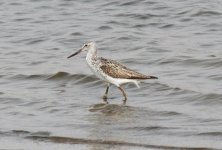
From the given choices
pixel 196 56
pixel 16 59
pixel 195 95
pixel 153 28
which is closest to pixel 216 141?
pixel 195 95

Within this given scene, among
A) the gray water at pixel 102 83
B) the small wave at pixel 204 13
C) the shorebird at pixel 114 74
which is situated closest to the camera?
the gray water at pixel 102 83

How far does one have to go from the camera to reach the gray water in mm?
9391

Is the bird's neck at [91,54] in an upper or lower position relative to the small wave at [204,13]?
upper

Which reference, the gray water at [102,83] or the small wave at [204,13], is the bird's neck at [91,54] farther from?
the small wave at [204,13]

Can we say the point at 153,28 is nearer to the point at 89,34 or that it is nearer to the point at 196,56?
the point at 89,34

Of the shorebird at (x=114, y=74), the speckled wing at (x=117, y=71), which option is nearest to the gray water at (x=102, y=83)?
the shorebird at (x=114, y=74)

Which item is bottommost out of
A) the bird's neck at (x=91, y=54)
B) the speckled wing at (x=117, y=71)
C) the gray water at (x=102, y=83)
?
the gray water at (x=102, y=83)

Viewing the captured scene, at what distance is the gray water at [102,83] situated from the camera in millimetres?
9391

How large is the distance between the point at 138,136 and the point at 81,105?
2.28 metres

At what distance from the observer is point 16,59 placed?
14.7 metres

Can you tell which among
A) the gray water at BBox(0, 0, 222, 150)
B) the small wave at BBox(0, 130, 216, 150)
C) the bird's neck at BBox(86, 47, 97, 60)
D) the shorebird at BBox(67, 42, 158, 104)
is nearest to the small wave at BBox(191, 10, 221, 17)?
the gray water at BBox(0, 0, 222, 150)

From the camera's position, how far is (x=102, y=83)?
43.1 ft

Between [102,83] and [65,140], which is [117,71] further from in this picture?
[65,140]

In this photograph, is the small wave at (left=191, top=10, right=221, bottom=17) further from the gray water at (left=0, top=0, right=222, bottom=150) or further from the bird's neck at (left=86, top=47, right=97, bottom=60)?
the bird's neck at (left=86, top=47, right=97, bottom=60)
